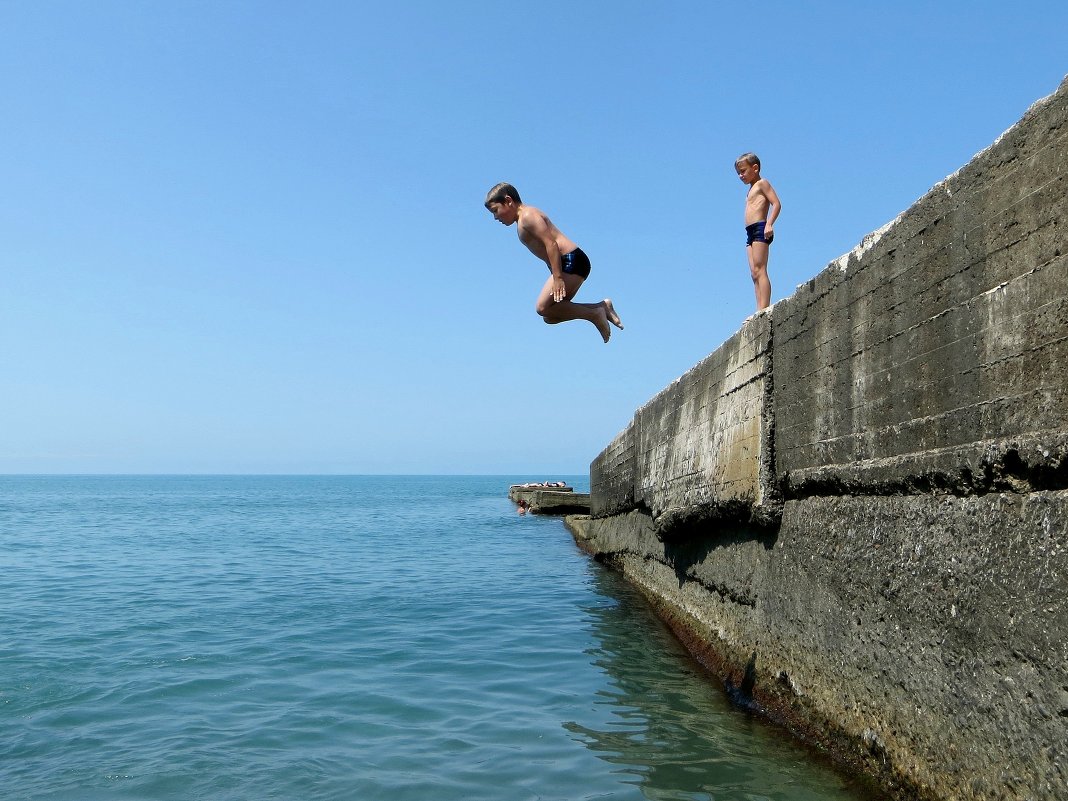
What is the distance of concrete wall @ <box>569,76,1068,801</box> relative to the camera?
3.22 m

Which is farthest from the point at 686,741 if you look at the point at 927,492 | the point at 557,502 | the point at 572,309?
the point at 557,502

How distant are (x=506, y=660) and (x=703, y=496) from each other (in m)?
2.59

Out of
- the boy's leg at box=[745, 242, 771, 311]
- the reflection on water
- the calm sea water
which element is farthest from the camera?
the boy's leg at box=[745, 242, 771, 311]

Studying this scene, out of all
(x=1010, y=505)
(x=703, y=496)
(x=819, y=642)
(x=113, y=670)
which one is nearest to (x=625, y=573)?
(x=703, y=496)

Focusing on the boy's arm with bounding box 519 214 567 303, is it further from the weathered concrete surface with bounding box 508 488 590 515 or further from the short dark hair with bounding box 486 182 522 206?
the weathered concrete surface with bounding box 508 488 590 515

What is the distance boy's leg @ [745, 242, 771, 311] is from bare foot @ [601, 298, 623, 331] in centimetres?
149

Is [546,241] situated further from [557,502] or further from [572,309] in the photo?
[557,502]

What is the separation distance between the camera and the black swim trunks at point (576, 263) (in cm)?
585

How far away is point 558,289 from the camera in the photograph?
5.81m

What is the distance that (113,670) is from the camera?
8148 mm

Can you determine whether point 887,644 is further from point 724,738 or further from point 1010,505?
point 724,738

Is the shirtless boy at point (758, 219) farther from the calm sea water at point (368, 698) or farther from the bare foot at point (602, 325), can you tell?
the calm sea water at point (368, 698)

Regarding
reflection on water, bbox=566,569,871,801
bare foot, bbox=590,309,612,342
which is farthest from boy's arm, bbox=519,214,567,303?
reflection on water, bbox=566,569,871,801

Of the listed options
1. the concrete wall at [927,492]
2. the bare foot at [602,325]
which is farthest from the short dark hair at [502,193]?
the concrete wall at [927,492]
